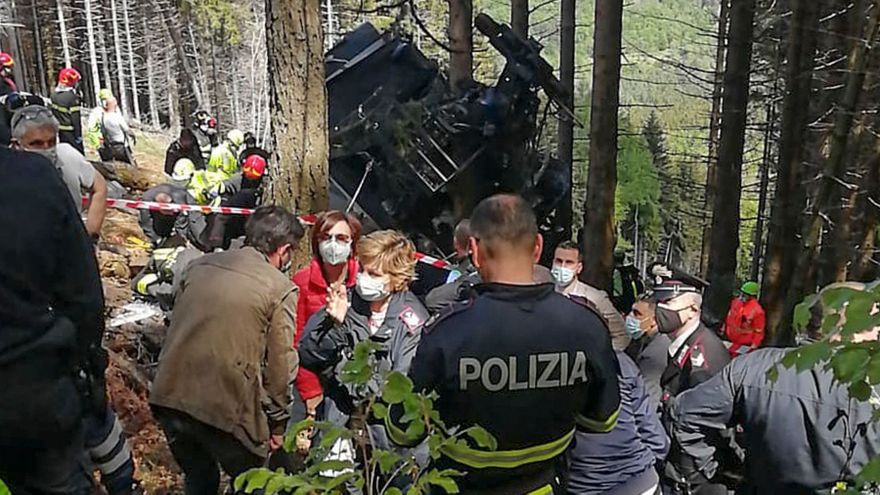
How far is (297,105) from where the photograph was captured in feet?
17.3

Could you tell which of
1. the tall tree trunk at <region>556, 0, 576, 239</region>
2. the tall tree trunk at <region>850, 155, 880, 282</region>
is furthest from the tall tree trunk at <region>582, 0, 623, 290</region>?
the tall tree trunk at <region>556, 0, 576, 239</region>

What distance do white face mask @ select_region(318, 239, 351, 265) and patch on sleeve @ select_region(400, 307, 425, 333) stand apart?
83cm

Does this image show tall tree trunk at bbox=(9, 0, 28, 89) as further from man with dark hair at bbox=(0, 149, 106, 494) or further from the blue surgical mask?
man with dark hair at bbox=(0, 149, 106, 494)

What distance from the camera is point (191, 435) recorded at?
3588 mm

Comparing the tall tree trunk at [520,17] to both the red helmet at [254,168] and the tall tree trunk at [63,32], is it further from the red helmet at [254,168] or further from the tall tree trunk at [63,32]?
the tall tree trunk at [63,32]

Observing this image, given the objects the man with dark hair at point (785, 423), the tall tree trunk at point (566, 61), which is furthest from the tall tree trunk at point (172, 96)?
the man with dark hair at point (785, 423)

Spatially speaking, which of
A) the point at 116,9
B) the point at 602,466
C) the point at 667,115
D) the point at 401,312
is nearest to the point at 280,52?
the point at 401,312

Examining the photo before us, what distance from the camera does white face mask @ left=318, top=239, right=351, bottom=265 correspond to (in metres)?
4.28

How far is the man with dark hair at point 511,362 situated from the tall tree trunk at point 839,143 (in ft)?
→ 22.0

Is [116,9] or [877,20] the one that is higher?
[116,9]

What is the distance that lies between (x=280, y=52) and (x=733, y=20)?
26.0 feet

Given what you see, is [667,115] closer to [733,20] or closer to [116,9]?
[116,9]

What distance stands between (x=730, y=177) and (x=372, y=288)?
28.2 feet

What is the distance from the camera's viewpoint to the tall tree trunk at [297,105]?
5.15 metres
